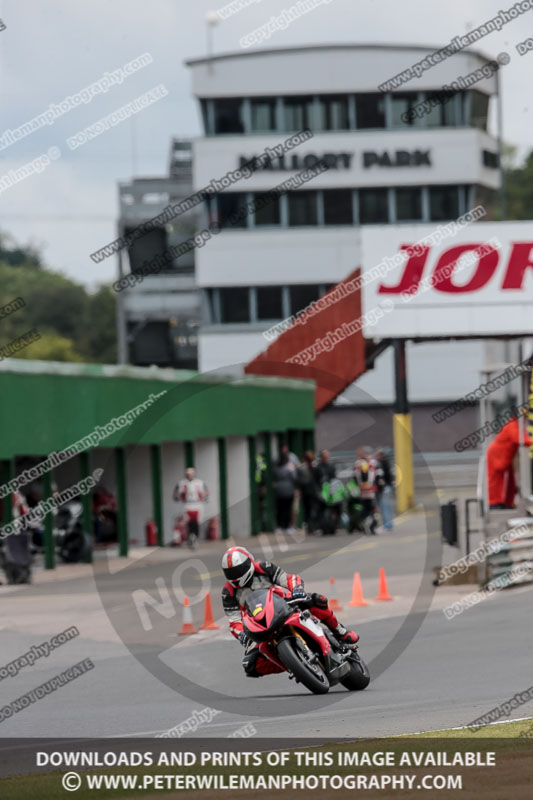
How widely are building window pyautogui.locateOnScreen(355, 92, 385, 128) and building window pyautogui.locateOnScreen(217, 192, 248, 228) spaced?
6537 millimetres

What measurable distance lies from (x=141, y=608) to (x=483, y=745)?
12.4 meters

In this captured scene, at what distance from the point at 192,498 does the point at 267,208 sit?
3956cm

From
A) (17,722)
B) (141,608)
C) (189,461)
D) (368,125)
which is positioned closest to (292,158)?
(368,125)

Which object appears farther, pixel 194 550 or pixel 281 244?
pixel 281 244

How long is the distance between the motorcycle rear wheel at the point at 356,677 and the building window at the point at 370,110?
55941 mm

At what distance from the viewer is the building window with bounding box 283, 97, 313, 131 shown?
6631 cm

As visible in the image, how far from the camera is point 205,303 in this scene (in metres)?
66.7

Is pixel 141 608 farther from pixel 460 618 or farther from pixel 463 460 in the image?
pixel 463 460

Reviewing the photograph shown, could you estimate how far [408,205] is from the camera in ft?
222

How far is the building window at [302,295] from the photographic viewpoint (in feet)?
219
